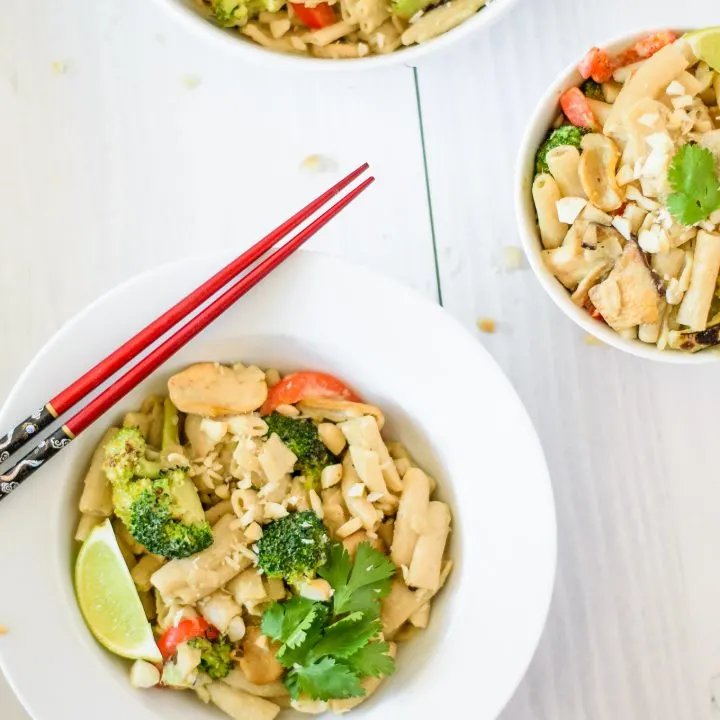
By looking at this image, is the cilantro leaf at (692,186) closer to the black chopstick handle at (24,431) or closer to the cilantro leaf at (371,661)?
the cilantro leaf at (371,661)

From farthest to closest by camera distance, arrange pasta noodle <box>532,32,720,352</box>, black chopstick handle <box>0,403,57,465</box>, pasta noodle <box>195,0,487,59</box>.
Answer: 1. pasta noodle <box>195,0,487,59</box>
2. pasta noodle <box>532,32,720,352</box>
3. black chopstick handle <box>0,403,57,465</box>

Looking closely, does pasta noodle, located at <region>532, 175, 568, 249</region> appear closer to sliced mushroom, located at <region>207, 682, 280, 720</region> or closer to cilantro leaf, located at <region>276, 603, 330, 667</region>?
cilantro leaf, located at <region>276, 603, 330, 667</region>

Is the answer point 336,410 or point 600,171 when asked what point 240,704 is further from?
point 600,171

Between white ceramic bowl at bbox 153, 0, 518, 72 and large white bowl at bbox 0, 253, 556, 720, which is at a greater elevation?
white ceramic bowl at bbox 153, 0, 518, 72

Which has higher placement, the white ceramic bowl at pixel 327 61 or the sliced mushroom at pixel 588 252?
the white ceramic bowl at pixel 327 61

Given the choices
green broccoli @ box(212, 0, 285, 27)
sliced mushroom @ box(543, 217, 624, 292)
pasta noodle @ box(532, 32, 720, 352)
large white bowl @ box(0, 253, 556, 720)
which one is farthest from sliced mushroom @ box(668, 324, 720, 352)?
green broccoli @ box(212, 0, 285, 27)

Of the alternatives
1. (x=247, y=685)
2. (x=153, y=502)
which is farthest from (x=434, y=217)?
(x=247, y=685)

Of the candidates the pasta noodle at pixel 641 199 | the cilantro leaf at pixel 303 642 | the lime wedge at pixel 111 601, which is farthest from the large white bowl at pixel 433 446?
the pasta noodle at pixel 641 199
